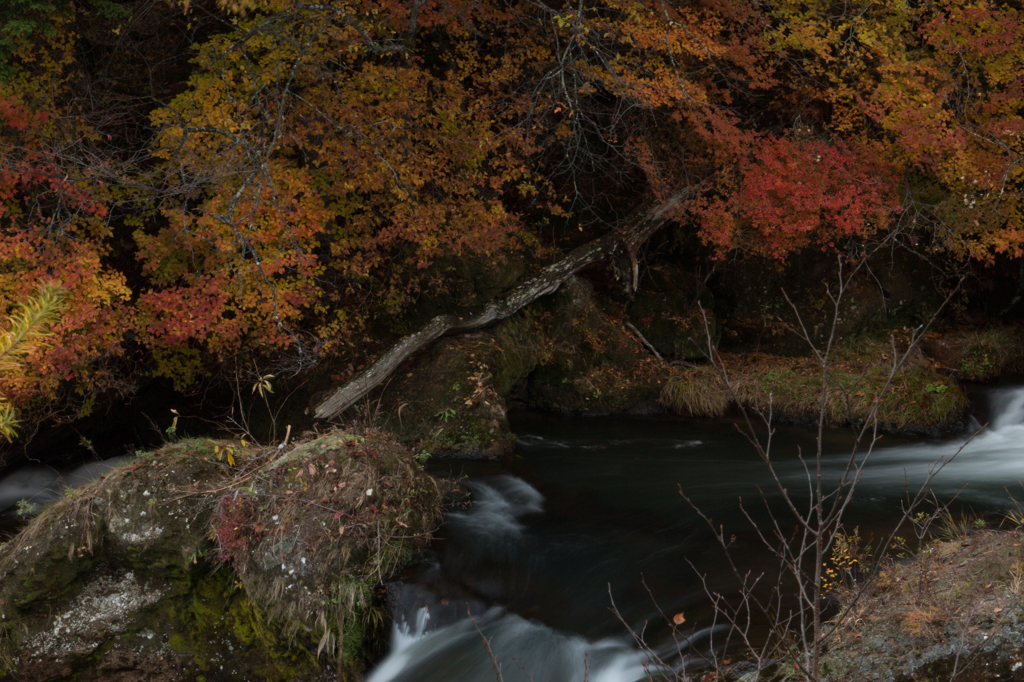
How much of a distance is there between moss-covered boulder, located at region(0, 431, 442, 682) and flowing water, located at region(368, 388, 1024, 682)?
20.4 inches

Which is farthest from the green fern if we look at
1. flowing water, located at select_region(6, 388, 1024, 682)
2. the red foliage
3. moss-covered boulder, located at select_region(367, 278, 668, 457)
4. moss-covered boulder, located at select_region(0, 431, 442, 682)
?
the red foliage

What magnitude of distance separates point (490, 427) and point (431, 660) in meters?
4.30

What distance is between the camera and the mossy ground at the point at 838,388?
1052 centimetres

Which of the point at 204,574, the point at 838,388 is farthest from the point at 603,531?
the point at 838,388

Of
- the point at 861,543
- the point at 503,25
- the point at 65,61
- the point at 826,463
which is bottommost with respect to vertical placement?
the point at 826,463

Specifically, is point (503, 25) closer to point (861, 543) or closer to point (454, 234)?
point (454, 234)

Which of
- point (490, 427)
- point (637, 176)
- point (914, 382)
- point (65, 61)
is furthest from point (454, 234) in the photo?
point (914, 382)

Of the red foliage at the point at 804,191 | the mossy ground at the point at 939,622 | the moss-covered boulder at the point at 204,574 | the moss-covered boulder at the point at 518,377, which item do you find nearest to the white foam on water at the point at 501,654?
the moss-covered boulder at the point at 204,574

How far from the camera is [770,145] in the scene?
10.5 metres

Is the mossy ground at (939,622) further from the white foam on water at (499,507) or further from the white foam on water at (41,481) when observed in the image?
the white foam on water at (41,481)

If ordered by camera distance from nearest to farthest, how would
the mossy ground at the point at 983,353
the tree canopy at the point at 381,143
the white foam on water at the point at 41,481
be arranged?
the tree canopy at the point at 381,143, the white foam on water at the point at 41,481, the mossy ground at the point at 983,353

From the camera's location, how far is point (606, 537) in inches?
271

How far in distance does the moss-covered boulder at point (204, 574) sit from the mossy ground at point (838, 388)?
6.11m

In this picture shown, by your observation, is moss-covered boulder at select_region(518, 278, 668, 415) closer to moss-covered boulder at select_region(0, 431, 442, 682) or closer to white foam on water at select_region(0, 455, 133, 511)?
white foam on water at select_region(0, 455, 133, 511)
